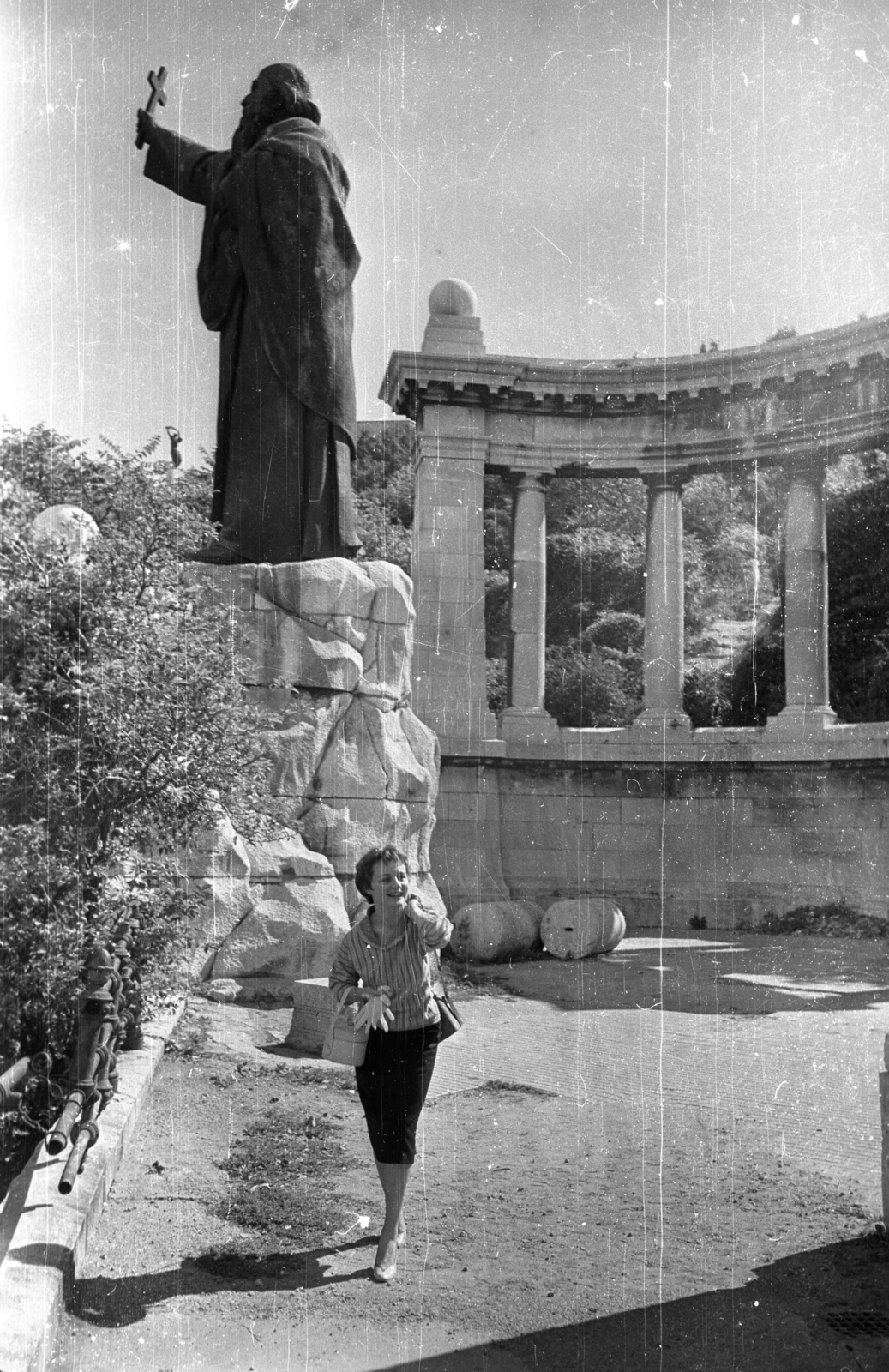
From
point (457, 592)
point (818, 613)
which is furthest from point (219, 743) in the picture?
point (818, 613)

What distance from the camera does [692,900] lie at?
80.3 feet

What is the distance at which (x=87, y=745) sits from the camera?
25.1ft

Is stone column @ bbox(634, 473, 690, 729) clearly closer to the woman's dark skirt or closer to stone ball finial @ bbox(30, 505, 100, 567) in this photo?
stone ball finial @ bbox(30, 505, 100, 567)

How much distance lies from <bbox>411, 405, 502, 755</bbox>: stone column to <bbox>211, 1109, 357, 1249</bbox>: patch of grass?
16016 mm

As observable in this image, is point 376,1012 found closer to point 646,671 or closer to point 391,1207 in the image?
point 391,1207

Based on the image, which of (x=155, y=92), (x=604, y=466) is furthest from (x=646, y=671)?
(x=155, y=92)

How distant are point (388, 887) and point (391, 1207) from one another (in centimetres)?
143

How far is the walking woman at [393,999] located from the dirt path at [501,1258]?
0.57 meters

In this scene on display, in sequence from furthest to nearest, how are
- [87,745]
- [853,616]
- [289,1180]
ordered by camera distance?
[853,616] → [87,745] → [289,1180]

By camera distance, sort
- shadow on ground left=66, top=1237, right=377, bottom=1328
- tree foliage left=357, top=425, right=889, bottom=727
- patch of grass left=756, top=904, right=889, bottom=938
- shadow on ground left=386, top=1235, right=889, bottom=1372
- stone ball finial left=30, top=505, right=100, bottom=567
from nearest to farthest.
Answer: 1. shadow on ground left=386, top=1235, right=889, bottom=1372
2. shadow on ground left=66, top=1237, right=377, bottom=1328
3. stone ball finial left=30, top=505, right=100, bottom=567
4. patch of grass left=756, top=904, right=889, bottom=938
5. tree foliage left=357, top=425, right=889, bottom=727

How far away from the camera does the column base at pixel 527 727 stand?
82.1 feet

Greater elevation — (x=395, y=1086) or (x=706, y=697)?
(x=706, y=697)

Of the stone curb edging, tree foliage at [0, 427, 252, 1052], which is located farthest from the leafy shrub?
the stone curb edging

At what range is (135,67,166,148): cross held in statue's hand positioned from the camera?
12.9m
